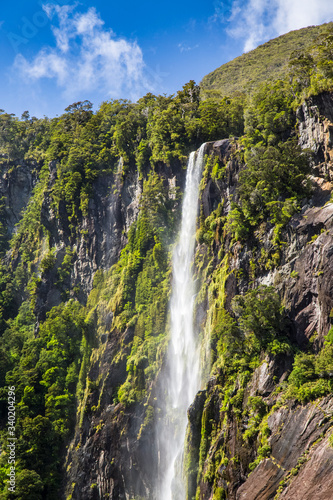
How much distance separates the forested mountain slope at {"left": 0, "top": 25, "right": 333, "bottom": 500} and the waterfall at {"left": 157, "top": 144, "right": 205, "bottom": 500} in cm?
133

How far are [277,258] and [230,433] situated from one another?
1206 cm

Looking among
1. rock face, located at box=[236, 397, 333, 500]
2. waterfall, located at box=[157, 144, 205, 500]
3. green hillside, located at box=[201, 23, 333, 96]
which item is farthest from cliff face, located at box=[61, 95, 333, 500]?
green hillside, located at box=[201, 23, 333, 96]

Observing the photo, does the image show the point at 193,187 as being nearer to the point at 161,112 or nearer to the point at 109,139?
the point at 161,112

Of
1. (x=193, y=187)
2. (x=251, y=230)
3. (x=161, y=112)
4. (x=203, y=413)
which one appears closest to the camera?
(x=203, y=413)

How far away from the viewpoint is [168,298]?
131ft

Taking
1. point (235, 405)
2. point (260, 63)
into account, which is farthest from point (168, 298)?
point (260, 63)

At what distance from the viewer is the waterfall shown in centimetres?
3053

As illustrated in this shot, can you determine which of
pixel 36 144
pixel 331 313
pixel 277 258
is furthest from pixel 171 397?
pixel 36 144

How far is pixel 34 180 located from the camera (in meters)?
71.1

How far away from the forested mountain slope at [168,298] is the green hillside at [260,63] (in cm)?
4220

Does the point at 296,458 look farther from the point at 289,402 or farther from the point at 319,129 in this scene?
the point at 319,129

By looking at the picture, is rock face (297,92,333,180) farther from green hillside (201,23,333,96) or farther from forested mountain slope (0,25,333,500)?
green hillside (201,23,333,96)

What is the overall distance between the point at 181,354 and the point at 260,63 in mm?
90769

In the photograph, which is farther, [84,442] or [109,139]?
[109,139]
